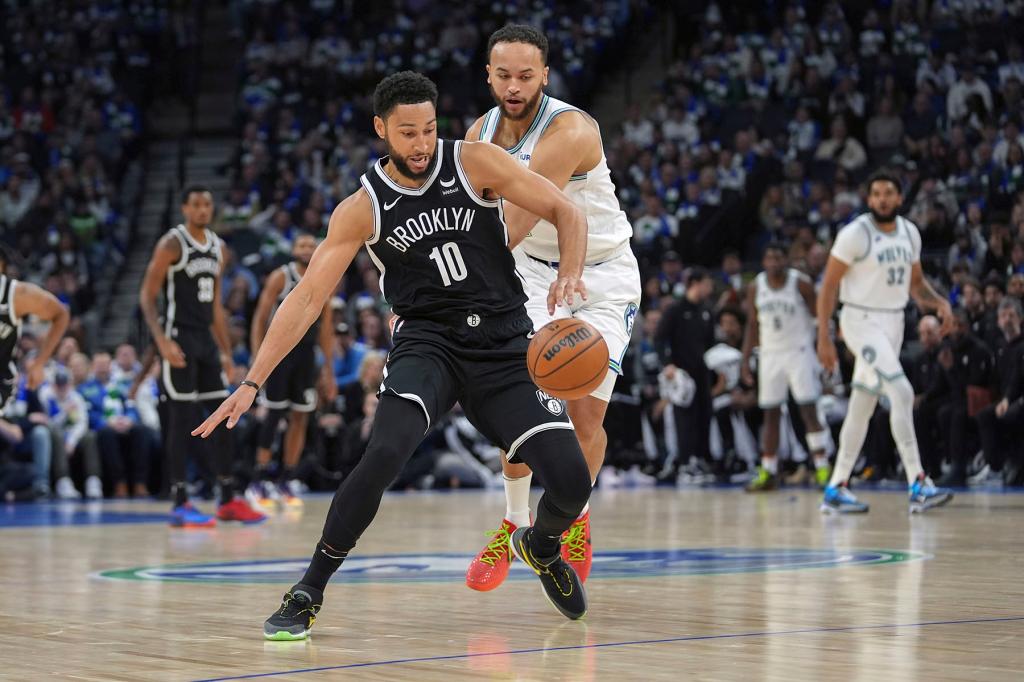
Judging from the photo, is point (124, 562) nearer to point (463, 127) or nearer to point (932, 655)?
point (932, 655)

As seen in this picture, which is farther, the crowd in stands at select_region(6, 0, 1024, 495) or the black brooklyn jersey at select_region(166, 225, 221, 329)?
the crowd in stands at select_region(6, 0, 1024, 495)

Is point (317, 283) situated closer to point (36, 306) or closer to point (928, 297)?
point (36, 306)

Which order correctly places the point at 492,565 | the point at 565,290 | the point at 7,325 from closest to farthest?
the point at 565,290 < the point at 492,565 < the point at 7,325

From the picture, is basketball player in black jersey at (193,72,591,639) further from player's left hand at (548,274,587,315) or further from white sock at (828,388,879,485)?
white sock at (828,388,879,485)

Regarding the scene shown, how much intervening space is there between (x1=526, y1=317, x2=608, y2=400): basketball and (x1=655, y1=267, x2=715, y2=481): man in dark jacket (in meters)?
10.3

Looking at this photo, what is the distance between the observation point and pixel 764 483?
13.5 metres

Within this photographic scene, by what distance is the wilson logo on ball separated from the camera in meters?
4.62

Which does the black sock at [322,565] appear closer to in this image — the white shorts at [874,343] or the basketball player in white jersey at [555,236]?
the basketball player in white jersey at [555,236]

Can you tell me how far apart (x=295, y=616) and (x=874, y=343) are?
6233mm

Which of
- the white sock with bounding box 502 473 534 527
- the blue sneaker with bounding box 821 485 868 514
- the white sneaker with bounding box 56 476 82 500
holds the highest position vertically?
the white sock with bounding box 502 473 534 527

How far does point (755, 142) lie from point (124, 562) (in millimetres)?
12492

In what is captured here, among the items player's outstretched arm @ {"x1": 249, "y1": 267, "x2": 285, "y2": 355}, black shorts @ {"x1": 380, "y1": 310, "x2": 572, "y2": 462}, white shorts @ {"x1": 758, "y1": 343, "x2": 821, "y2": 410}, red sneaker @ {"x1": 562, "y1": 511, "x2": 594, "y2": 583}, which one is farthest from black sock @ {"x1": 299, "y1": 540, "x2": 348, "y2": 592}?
white shorts @ {"x1": 758, "y1": 343, "x2": 821, "y2": 410}

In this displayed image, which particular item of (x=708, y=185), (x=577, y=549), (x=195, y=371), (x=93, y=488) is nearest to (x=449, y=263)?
(x=577, y=549)

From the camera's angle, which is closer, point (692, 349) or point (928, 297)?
point (928, 297)
